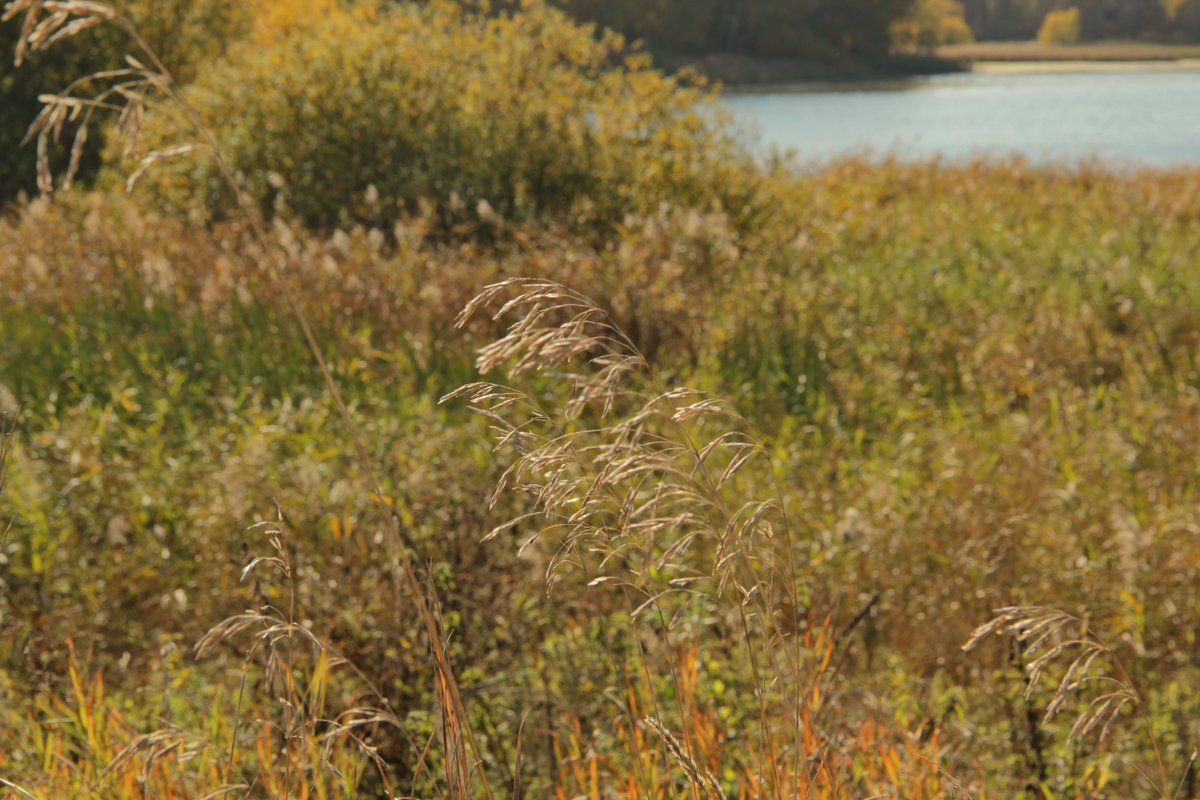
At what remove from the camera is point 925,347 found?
6414mm

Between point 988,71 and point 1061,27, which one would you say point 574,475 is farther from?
point 1061,27

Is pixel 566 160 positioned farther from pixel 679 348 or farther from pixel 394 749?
pixel 394 749

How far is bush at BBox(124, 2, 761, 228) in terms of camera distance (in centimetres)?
945

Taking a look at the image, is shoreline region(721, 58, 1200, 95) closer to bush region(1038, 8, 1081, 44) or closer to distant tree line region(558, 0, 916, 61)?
distant tree line region(558, 0, 916, 61)

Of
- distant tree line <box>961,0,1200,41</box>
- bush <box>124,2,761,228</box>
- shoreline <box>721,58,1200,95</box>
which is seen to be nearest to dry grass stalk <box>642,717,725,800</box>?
bush <box>124,2,761,228</box>

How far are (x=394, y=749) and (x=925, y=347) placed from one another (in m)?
4.46

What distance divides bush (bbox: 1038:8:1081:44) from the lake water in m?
15.6

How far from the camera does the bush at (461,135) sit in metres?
9.45

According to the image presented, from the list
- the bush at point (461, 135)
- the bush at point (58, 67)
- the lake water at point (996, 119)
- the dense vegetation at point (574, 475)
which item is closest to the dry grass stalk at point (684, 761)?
the dense vegetation at point (574, 475)

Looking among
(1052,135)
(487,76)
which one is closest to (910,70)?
(1052,135)

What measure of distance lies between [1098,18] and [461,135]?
65799 millimetres

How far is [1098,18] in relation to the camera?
64.2 m

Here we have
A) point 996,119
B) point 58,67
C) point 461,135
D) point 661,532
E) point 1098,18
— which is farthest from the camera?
point 1098,18

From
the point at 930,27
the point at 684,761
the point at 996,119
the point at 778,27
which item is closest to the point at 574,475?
the point at 684,761
